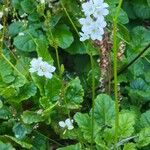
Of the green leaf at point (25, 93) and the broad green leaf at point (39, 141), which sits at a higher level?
the green leaf at point (25, 93)

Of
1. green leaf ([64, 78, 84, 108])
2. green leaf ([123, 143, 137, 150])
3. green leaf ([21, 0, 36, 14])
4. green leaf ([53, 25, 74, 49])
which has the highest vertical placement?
green leaf ([21, 0, 36, 14])

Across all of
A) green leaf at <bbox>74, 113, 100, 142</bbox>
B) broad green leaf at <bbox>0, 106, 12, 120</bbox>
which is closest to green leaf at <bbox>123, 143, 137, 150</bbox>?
green leaf at <bbox>74, 113, 100, 142</bbox>

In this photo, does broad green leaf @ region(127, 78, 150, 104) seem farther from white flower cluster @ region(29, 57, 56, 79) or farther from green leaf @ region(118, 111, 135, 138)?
white flower cluster @ region(29, 57, 56, 79)

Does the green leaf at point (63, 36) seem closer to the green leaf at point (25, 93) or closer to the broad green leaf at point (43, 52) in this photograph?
the broad green leaf at point (43, 52)

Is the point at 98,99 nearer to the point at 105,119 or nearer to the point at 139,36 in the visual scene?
the point at 105,119

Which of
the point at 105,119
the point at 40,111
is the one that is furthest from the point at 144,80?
the point at 40,111

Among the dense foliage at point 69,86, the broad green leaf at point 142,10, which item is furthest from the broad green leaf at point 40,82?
the broad green leaf at point 142,10

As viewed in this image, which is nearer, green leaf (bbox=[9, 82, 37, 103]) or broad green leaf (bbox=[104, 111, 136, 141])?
broad green leaf (bbox=[104, 111, 136, 141])
